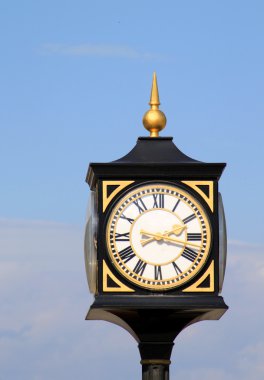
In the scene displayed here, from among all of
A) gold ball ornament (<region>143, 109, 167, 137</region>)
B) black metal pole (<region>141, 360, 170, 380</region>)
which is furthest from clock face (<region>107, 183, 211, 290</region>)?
black metal pole (<region>141, 360, 170, 380</region>)

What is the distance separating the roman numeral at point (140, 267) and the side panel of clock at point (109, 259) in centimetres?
12

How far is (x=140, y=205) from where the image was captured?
14.0 meters

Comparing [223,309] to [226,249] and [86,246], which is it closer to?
[226,249]

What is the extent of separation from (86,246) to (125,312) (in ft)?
2.74

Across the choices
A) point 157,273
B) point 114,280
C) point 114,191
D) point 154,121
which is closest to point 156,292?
point 157,273

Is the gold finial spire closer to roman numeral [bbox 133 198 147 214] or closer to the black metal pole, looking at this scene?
roman numeral [bbox 133 198 147 214]

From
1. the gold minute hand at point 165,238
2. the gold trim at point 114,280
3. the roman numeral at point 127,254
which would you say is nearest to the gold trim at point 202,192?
the gold minute hand at point 165,238

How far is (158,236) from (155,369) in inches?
47.1

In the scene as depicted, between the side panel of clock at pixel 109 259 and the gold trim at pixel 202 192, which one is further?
the gold trim at pixel 202 192

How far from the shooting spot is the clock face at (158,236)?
1395 cm

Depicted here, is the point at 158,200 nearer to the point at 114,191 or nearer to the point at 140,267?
the point at 114,191

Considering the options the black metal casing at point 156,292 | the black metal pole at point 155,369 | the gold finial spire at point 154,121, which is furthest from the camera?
the gold finial spire at point 154,121

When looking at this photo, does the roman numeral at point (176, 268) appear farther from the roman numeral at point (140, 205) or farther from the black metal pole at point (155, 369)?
the black metal pole at point (155, 369)

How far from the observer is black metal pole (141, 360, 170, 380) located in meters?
14.2
